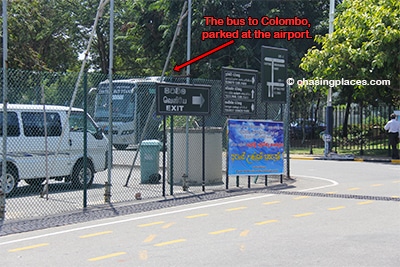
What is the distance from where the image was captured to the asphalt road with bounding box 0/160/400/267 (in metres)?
7.71

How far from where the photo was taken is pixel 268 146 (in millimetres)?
15602

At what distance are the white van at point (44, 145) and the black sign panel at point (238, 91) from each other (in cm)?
337

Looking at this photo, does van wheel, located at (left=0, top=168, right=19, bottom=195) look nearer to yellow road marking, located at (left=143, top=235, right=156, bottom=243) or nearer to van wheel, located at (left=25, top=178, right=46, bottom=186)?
van wheel, located at (left=25, top=178, right=46, bottom=186)

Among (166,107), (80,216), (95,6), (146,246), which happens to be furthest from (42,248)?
(95,6)

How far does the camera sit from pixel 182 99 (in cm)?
1395

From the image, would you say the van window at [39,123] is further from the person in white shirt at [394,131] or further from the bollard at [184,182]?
the person in white shirt at [394,131]

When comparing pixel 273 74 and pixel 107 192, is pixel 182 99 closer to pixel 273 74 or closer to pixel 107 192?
pixel 107 192

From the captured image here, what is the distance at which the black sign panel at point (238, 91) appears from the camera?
49.2 ft

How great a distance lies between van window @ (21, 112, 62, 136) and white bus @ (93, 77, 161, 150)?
2.18 meters

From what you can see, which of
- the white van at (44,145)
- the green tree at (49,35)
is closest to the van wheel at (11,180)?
the white van at (44,145)

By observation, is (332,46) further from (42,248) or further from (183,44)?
(42,248)

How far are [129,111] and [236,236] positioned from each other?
1555 cm

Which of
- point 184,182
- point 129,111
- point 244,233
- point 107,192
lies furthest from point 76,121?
point 129,111
